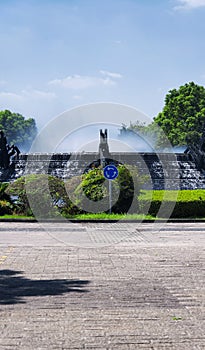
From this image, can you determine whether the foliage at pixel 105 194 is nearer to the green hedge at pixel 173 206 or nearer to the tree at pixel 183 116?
the green hedge at pixel 173 206

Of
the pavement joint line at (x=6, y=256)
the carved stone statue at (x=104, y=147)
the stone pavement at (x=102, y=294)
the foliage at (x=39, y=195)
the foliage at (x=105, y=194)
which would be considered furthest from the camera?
the carved stone statue at (x=104, y=147)

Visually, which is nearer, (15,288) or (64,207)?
(15,288)

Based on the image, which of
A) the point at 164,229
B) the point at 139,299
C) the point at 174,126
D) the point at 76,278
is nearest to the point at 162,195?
the point at 164,229

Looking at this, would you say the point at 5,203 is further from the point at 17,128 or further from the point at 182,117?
the point at 17,128

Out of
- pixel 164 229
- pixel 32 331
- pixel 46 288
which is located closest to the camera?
pixel 32 331

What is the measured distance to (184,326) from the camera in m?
6.69

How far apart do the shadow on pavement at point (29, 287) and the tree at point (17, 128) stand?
118367mm

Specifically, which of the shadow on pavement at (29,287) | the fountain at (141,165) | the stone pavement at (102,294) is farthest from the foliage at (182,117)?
the shadow on pavement at (29,287)

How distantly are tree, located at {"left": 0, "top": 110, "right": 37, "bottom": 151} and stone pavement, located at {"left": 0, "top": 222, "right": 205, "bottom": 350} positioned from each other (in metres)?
114

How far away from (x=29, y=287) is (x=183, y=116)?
69161 millimetres

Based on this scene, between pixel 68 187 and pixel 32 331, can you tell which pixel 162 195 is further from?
pixel 32 331

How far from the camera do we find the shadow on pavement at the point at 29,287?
8406 mm

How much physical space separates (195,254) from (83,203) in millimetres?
11394

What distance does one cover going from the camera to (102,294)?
8.48 meters
